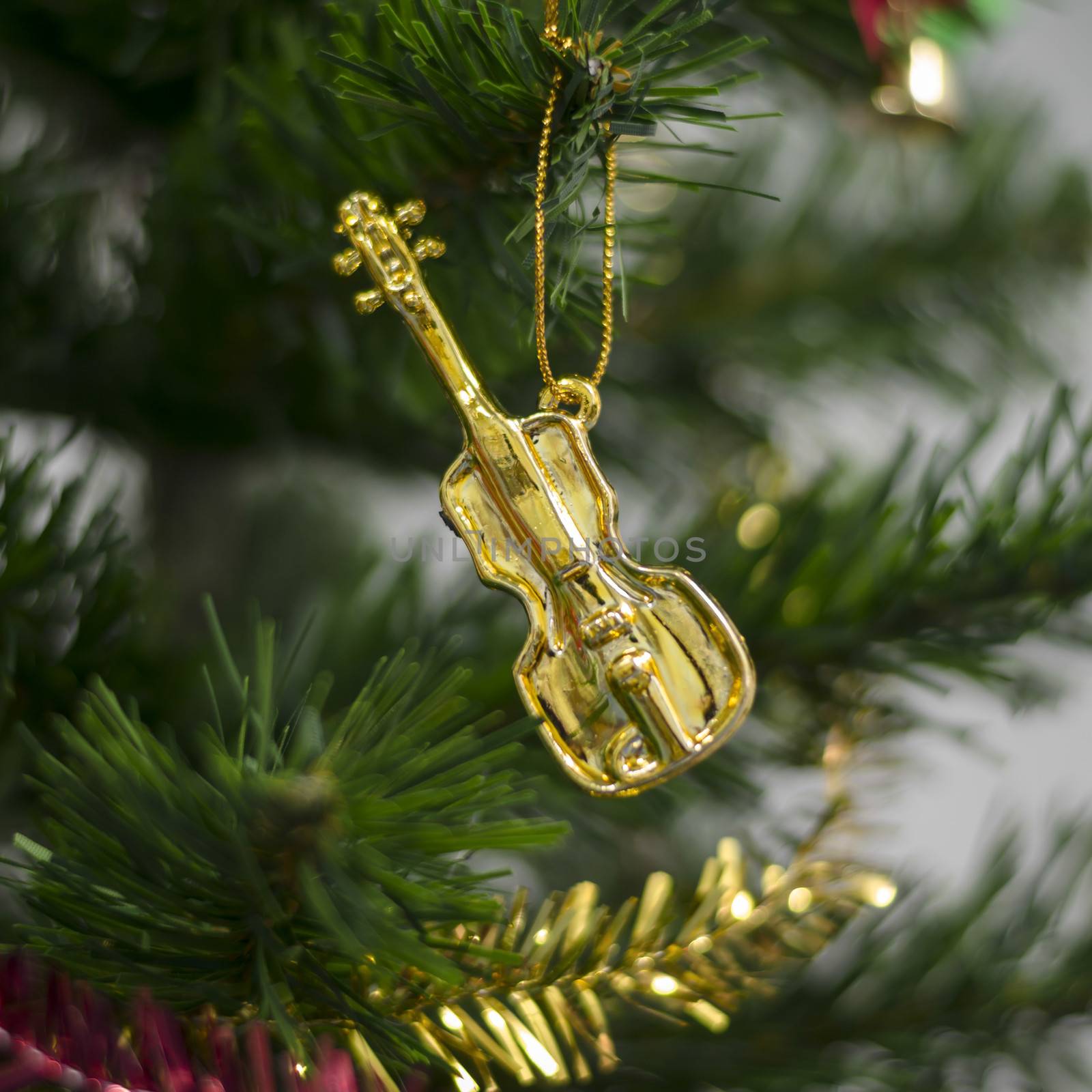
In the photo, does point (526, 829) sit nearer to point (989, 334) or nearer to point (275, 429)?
point (275, 429)

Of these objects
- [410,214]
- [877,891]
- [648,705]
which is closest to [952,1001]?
[877,891]

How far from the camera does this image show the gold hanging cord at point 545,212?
19cm

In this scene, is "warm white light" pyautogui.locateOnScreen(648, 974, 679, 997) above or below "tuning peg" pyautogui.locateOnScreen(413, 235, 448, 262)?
below

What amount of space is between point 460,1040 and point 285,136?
0.20 metres

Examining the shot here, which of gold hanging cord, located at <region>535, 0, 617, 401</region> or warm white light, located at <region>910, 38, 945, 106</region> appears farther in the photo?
warm white light, located at <region>910, 38, 945, 106</region>

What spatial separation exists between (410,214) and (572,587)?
0.09 meters

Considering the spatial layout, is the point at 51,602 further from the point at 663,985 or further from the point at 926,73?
the point at 926,73

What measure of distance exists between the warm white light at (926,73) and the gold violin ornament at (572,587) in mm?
194

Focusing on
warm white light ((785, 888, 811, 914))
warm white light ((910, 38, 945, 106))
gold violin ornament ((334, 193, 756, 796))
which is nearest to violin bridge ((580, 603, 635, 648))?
gold violin ornament ((334, 193, 756, 796))

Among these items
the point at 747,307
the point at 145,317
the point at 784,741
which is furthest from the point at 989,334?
the point at 145,317

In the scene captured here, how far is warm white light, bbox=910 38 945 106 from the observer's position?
0.33 metres

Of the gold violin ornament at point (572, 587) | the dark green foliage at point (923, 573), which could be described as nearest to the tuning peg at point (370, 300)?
the gold violin ornament at point (572, 587)

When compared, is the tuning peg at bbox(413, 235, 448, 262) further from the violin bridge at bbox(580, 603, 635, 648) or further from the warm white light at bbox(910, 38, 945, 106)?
the warm white light at bbox(910, 38, 945, 106)

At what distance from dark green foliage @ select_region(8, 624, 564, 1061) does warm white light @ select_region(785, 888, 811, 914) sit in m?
0.12
